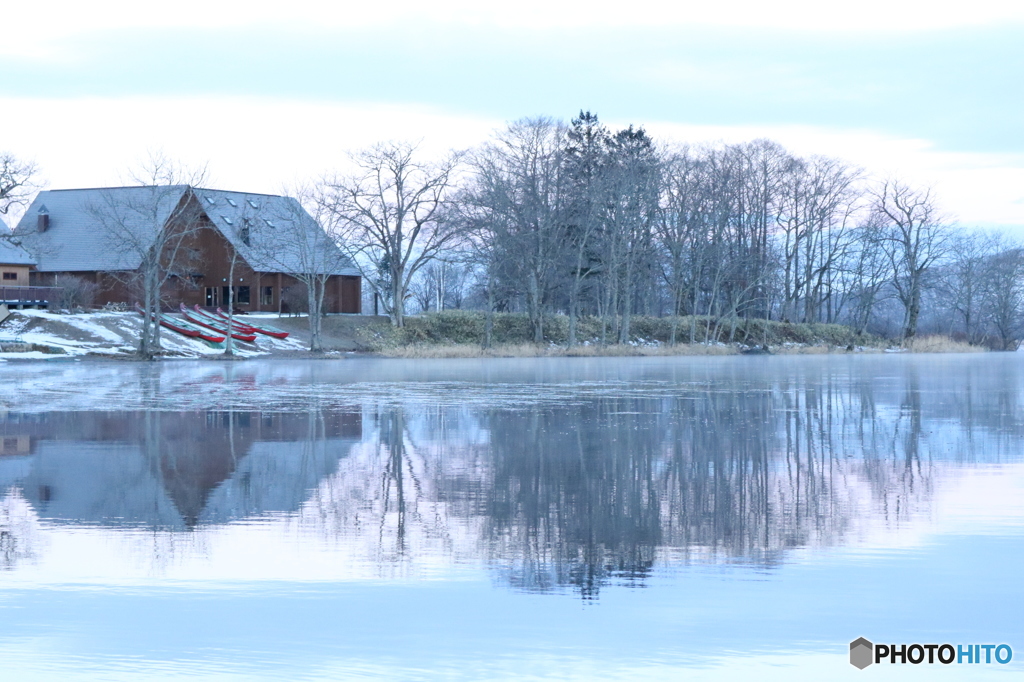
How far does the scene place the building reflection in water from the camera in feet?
29.0

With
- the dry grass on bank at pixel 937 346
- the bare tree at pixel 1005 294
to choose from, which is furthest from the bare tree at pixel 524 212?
the bare tree at pixel 1005 294

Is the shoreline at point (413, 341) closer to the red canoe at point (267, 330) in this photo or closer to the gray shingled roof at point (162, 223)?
the red canoe at point (267, 330)

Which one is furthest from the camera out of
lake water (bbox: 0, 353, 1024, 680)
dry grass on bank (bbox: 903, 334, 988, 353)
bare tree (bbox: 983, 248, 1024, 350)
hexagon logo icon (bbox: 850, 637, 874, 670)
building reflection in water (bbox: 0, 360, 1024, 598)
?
bare tree (bbox: 983, 248, 1024, 350)

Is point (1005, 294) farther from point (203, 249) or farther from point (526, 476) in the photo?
point (526, 476)

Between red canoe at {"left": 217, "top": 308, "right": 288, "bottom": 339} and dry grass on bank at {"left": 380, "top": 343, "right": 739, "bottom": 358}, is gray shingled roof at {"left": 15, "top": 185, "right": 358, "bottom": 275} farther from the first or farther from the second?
dry grass on bank at {"left": 380, "top": 343, "right": 739, "bottom": 358}

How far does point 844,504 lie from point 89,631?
681cm

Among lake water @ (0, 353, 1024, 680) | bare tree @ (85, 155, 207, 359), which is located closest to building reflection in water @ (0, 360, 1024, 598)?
lake water @ (0, 353, 1024, 680)

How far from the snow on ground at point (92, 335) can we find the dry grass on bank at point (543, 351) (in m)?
7.94

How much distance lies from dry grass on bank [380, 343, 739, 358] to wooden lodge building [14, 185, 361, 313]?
41.3 ft

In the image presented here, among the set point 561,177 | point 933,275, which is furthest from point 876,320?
point 561,177

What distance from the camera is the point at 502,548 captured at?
8578 millimetres

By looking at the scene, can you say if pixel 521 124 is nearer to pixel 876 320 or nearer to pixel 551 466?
pixel 876 320

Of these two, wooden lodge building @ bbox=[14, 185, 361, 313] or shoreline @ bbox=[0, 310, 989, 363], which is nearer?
shoreline @ bbox=[0, 310, 989, 363]

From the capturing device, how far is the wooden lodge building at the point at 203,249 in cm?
7575
